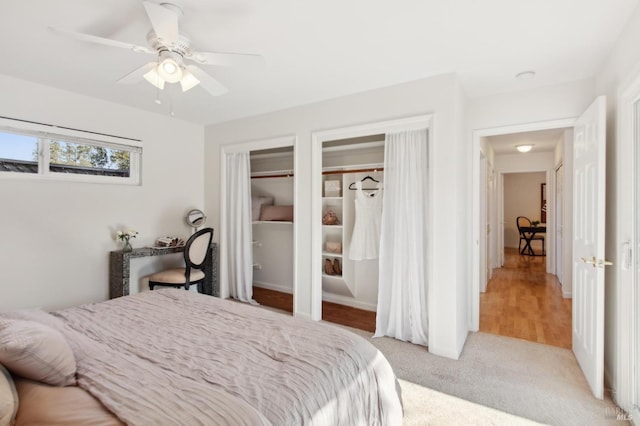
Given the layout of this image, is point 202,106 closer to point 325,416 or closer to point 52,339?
point 52,339

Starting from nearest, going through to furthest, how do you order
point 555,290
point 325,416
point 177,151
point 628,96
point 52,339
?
point 325,416 → point 52,339 → point 628,96 → point 177,151 → point 555,290

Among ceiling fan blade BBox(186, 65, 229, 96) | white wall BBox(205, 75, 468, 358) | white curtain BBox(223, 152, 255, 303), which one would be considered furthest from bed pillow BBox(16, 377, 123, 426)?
white curtain BBox(223, 152, 255, 303)

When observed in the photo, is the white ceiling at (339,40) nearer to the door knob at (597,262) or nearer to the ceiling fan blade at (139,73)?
the ceiling fan blade at (139,73)

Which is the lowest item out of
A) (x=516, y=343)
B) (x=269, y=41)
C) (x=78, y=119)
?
(x=516, y=343)

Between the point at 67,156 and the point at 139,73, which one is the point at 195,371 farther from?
the point at 67,156

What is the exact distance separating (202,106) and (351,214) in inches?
86.3

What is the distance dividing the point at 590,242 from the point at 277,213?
3.51 metres

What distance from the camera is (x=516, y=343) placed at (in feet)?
9.98

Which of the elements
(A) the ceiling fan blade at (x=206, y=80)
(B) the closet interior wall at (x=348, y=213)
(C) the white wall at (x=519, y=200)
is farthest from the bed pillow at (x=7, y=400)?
(C) the white wall at (x=519, y=200)

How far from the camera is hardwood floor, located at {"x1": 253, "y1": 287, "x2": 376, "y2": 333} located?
359cm

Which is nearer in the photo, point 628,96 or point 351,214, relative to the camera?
point 628,96

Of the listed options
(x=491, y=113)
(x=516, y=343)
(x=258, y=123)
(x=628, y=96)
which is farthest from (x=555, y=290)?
(x=258, y=123)

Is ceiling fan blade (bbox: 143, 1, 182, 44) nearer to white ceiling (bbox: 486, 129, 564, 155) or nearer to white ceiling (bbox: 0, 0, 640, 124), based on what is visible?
white ceiling (bbox: 0, 0, 640, 124)

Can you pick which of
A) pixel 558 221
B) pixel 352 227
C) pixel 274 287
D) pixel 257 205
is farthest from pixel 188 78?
pixel 558 221
